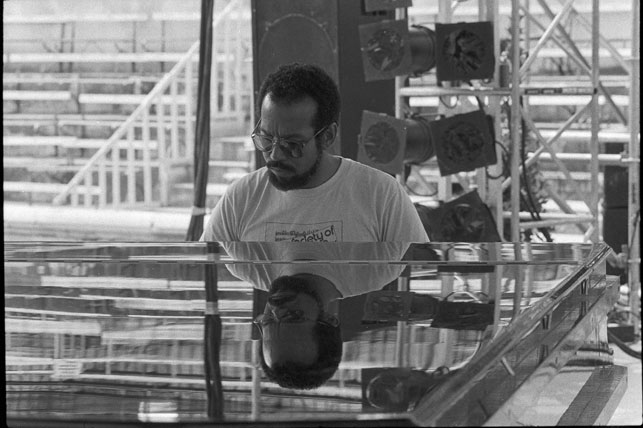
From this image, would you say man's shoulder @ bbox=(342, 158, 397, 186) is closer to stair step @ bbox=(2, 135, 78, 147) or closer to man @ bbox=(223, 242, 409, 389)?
man @ bbox=(223, 242, 409, 389)

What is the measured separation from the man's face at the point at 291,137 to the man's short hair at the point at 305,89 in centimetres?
1

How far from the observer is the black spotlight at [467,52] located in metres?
4.18

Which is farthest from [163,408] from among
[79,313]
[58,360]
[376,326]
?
[79,313]

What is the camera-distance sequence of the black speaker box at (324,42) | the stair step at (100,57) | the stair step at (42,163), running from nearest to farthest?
the black speaker box at (324,42)
the stair step at (42,163)
the stair step at (100,57)

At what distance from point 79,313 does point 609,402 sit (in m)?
0.71

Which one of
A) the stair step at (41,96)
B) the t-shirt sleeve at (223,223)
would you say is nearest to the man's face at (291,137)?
the t-shirt sleeve at (223,223)

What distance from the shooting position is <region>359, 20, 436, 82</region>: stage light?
4.20 meters

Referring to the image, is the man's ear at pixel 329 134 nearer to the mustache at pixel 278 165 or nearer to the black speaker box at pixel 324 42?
the mustache at pixel 278 165

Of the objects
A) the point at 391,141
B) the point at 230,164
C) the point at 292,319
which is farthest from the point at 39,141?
the point at 292,319

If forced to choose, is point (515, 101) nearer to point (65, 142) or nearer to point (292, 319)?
point (292, 319)

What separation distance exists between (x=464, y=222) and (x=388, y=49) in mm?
679

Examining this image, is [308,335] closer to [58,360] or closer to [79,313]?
[58,360]

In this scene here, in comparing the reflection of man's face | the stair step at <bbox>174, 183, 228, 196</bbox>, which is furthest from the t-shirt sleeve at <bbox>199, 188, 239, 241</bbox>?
the stair step at <bbox>174, 183, 228, 196</bbox>

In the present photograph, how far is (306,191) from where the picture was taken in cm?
229
